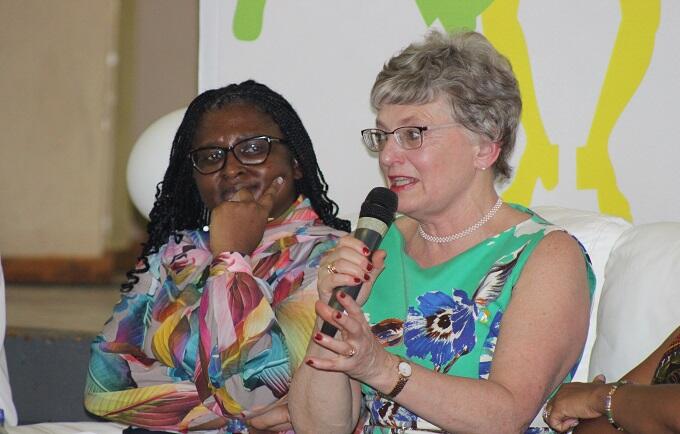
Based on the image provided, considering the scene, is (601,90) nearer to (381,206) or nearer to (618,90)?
(618,90)

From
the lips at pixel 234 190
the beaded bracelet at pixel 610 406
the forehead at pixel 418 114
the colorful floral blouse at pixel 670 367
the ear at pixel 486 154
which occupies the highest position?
the forehead at pixel 418 114

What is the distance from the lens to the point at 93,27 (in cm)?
662

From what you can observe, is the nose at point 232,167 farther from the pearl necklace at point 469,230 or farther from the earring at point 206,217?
the pearl necklace at point 469,230

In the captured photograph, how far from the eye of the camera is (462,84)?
6.95 ft

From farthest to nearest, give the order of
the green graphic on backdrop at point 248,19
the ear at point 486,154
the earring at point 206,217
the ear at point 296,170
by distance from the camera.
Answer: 1. the green graphic on backdrop at point 248,19
2. the earring at point 206,217
3. the ear at point 296,170
4. the ear at point 486,154

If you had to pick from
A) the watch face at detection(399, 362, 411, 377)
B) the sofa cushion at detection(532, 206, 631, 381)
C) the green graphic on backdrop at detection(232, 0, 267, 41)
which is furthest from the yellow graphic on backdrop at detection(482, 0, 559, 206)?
the watch face at detection(399, 362, 411, 377)

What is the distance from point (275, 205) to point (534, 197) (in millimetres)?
790

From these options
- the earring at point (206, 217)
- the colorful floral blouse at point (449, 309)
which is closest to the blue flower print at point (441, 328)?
the colorful floral blouse at point (449, 309)

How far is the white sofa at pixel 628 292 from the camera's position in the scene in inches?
84.5

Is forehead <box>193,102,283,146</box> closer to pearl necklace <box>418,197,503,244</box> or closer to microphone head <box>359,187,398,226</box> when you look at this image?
pearl necklace <box>418,197,503,244</box>

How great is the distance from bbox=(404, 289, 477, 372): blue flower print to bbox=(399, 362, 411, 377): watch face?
0.27 m

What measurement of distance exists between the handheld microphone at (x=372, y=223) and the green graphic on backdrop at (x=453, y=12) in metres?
1.19

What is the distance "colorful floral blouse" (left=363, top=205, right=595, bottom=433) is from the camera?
81.0 inches

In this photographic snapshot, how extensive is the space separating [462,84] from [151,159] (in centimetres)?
131
